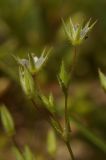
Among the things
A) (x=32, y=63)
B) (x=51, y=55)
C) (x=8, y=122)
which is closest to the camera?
(x=32, y=63)

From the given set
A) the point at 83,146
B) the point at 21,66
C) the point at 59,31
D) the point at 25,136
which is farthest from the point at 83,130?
the point at 59,31

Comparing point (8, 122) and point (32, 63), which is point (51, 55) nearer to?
point (8, 122)

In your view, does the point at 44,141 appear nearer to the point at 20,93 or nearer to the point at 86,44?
the point at 20,93

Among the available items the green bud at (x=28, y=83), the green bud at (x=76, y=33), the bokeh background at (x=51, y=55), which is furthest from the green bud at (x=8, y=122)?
the bokeh background at (x=51, y=55)

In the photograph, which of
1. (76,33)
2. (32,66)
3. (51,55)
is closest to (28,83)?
(32,66)

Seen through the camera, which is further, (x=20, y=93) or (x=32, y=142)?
(x=20, y=93)

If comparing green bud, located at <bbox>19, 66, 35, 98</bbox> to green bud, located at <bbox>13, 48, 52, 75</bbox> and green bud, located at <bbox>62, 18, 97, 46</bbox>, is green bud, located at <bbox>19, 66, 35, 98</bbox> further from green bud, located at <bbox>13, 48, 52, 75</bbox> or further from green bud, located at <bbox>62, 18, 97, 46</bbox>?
→ green bud, located at <bbox>62, 18, 97, 46</bbox>

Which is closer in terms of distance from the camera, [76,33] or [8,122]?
[76,33]

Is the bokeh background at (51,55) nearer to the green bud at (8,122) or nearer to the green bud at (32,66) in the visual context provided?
the green bud at (8,122)
